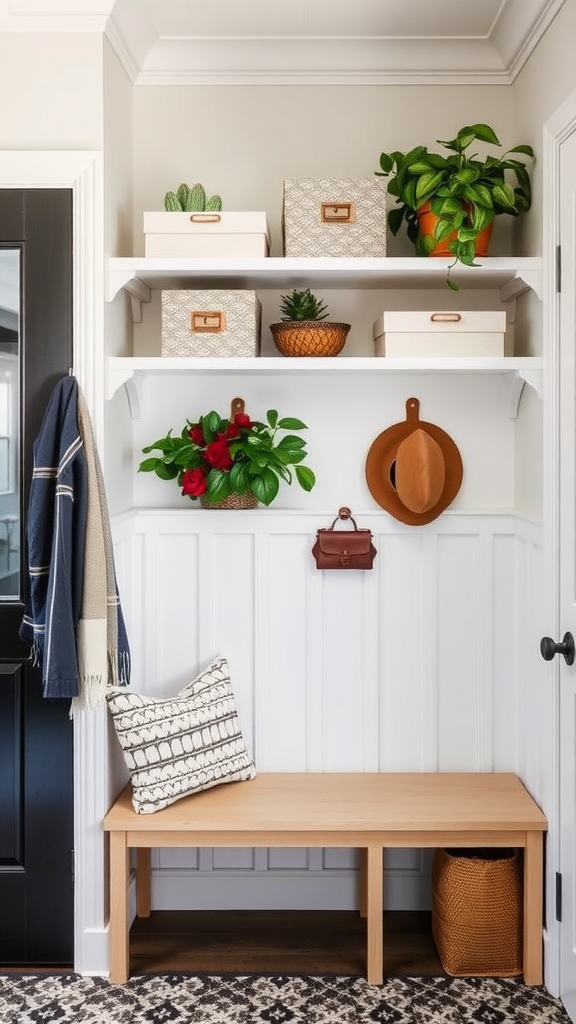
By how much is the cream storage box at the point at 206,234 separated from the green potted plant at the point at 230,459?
0.44 meters

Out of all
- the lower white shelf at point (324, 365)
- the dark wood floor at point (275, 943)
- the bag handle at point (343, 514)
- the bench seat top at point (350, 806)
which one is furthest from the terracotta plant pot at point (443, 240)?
the dark wood floor at point (275, 943)

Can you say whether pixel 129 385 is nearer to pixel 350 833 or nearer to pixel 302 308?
pixel 302 308

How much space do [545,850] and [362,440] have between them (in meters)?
1.25

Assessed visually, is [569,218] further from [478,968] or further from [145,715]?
[478,968]

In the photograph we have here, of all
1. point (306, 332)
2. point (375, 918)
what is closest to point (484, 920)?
point (375, 918)

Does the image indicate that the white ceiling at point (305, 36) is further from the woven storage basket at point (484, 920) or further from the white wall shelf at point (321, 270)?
the woven storage basket at point (484, 920)

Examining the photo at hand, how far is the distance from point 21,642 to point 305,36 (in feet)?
6.16

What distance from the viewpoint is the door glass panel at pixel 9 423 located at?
7.79 feet

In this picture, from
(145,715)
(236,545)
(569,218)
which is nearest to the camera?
(569,218)

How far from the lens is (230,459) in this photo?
8.25 ft

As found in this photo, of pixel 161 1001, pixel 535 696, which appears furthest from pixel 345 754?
pixel 161 1001

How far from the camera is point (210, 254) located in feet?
8.02

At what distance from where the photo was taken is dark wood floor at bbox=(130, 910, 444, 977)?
2.46 m

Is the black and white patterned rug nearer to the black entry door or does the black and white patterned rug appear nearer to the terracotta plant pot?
the black entry door
